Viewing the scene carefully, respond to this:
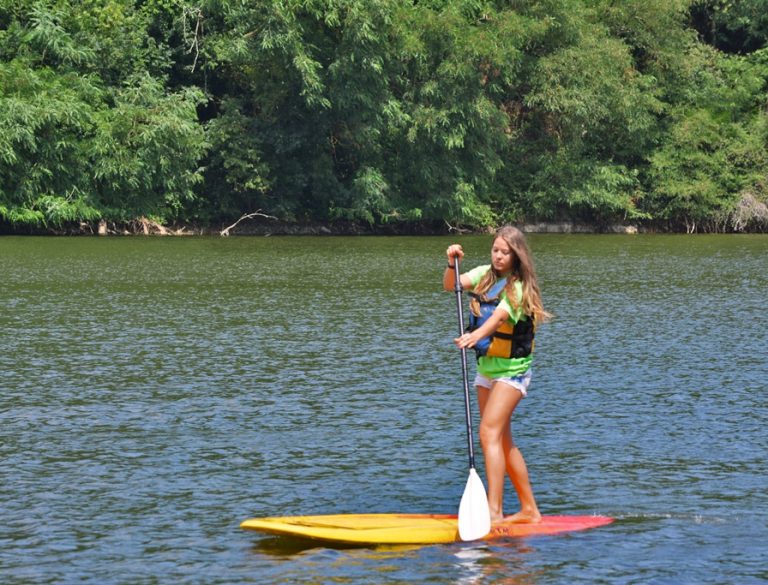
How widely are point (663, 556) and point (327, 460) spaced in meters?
3.75

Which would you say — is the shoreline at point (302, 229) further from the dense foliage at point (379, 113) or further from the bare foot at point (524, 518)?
the bare foot at point (524, 518)

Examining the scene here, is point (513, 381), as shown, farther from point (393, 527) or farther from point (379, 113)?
point (379, 113)

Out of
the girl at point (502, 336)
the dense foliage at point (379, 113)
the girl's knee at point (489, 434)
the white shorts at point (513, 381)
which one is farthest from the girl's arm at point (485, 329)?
the dense foliage at point (379, 113)

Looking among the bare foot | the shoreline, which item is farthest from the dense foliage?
the bare foot

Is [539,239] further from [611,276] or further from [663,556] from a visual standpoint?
[663,556]

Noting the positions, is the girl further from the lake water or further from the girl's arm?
the lake water

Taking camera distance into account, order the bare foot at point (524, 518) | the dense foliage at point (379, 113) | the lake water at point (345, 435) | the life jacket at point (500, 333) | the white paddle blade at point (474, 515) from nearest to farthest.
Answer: the lake water at point (345, 435) → the white paddle blade at point (474, 515) → the life jacket at point (500, 333) → the bare foot at point (524, 518) → the dense foliage at point (379, 113)

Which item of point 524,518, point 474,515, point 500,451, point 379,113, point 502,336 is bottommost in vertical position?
point 524,518

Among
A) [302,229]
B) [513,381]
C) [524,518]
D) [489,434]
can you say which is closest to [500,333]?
[513,381]

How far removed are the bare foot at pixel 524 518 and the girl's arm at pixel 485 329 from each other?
1.38 metres

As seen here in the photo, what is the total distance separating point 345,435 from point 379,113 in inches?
1808

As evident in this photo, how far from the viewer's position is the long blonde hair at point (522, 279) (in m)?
9.62

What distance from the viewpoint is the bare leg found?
32.0 feet

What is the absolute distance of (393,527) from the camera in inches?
375
